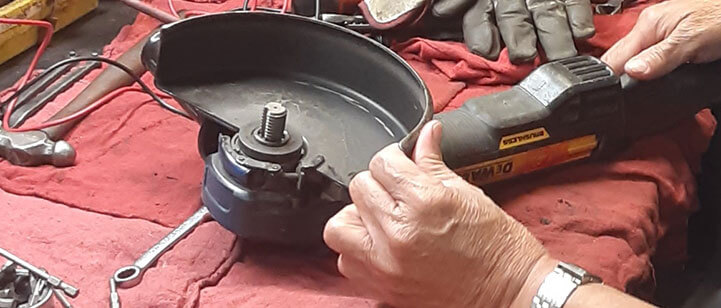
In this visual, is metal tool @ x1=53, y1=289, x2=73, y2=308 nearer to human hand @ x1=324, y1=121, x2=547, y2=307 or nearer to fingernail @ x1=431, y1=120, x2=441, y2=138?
human hand @ x1=324, y1=121, x2=547, y2=307

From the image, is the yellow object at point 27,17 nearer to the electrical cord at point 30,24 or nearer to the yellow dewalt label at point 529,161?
the electrical cord at point 30,24

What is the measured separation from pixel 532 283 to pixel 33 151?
0.65m

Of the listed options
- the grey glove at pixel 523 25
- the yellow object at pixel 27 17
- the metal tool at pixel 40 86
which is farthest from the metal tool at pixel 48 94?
the grey glove at pixel 523 25

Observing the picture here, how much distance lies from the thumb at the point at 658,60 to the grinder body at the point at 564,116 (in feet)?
0.06

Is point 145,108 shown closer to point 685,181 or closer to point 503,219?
point 503,219

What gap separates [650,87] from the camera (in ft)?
3.90

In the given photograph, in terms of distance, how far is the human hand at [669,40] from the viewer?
3.85 feet

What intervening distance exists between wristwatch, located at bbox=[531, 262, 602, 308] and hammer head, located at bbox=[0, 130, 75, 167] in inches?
24.5

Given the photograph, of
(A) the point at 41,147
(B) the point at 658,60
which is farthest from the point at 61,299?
(B) the point at 658,60

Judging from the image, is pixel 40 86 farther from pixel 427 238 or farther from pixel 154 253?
pixel 427 238

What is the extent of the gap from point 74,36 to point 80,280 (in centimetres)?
74

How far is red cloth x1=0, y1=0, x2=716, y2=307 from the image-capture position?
92 cm

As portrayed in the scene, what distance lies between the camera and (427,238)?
0.79 meters

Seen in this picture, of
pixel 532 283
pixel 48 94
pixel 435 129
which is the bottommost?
pixel 48 94
